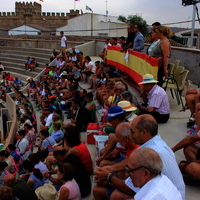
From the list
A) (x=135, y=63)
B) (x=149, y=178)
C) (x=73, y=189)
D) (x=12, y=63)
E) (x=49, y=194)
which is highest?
(x=135, y=63)

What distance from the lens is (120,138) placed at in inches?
119

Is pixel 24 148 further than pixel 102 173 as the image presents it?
Yes

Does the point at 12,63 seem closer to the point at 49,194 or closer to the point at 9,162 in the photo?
the point at 9,162

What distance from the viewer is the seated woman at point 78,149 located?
415cm

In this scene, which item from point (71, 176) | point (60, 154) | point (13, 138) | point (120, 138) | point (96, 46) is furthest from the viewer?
point (96, 46)

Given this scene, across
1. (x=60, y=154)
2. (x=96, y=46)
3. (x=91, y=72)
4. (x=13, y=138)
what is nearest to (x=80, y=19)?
(x=96, y=46)

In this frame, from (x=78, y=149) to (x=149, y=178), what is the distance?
251 cm

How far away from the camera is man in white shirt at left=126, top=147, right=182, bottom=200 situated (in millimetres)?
1645

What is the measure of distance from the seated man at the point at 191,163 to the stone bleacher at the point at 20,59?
14632 mm

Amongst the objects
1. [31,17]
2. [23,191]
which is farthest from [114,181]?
[31,17]

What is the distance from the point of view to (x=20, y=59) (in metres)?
19.5

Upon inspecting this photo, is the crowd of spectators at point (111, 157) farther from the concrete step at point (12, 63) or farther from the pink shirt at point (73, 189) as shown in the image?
the concrete step at point (12, 63)

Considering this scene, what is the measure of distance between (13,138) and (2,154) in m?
2.88

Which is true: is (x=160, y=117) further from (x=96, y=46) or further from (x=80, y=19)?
(x=80, y=19)
